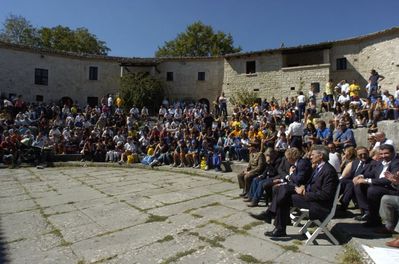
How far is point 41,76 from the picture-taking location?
2405cm

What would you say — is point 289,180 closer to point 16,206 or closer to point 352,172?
point 352,172

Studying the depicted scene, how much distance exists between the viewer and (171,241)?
13.7ft

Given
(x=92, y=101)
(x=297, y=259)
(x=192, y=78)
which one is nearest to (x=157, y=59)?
(x=192, y=78)

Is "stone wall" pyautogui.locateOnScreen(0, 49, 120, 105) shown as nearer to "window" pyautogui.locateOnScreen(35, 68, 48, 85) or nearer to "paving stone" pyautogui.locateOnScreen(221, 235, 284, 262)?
"window" pyautogui.locateOnScreen(35, 68, 48, 85)

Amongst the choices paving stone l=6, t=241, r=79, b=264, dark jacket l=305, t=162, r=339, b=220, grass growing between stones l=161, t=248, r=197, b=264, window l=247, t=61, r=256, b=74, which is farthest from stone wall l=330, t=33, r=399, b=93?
paving stone l=6, t=241, r=79, b=264

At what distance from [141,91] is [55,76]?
284 inches

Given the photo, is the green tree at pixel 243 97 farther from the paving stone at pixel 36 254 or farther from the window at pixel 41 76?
the paving stone at pixel 36 254

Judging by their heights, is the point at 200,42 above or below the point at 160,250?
above

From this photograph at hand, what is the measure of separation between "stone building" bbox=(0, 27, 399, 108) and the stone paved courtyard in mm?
17426

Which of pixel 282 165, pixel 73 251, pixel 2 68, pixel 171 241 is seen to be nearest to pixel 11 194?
pixel 73 251

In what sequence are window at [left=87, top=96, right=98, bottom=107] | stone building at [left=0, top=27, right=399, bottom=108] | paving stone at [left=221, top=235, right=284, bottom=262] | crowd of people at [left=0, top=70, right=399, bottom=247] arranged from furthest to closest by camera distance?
1. window at [left=87, top=96, right=98, bottom=107]
2. stone building at [left=0, top=27, right=399, bottom=108]
3. crowd of people at [left=0, top=70, right=399, bottom=247]
4. paving stone at [left=221, top=235, right=284, bottom=262]

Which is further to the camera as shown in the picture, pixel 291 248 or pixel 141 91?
pixel 141 91

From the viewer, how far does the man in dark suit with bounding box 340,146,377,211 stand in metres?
4.89

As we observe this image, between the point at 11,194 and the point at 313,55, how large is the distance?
23.1m
